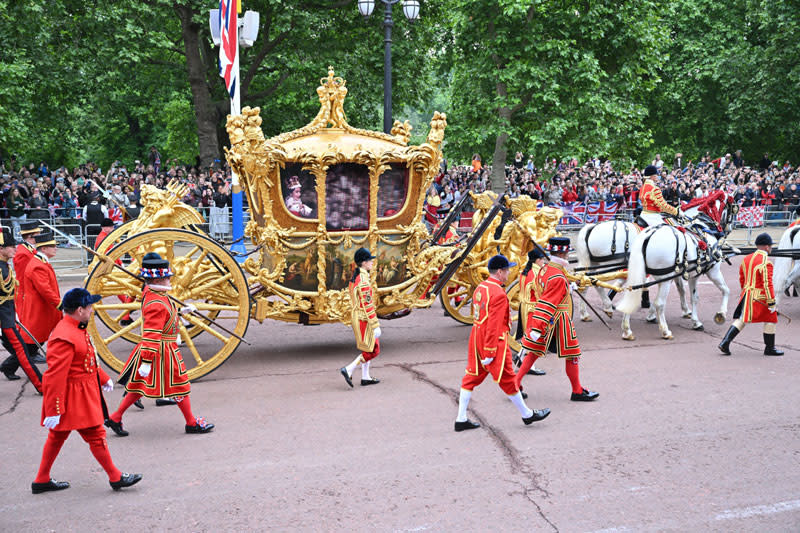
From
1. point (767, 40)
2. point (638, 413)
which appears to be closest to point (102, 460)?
point (638, 413)

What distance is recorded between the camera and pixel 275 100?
86.1 ft

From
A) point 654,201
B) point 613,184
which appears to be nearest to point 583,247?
point 654,201

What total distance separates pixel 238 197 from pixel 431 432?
29.5ft

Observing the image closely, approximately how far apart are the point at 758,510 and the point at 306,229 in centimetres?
567

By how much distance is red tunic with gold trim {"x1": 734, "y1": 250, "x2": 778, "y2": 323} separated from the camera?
9.59 m

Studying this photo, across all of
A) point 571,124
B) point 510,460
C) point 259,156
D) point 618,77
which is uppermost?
point 618,77

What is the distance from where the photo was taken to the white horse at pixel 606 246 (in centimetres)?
1202

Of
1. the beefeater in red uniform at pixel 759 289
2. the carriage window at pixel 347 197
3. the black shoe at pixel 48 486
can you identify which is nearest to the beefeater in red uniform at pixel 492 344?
the carriage window at pixel 347 197

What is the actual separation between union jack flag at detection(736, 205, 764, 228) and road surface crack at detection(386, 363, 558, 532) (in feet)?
55.2

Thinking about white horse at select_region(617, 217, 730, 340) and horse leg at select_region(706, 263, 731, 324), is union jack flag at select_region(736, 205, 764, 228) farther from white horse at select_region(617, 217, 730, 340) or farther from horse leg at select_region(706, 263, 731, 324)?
white horse at select_region(617, 217, 730, 340)

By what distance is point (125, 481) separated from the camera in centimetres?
571

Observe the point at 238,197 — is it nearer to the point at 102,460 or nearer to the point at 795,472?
the point at 102,460

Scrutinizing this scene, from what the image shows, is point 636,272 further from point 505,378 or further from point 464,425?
point 464,425

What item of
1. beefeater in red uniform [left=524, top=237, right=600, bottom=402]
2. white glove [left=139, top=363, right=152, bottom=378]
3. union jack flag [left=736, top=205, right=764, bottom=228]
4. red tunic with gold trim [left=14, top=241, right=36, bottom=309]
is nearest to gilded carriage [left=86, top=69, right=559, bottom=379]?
red tunic with gold trim [left=14, top=241, right=36, bottom=309]
